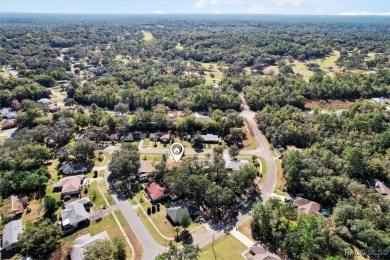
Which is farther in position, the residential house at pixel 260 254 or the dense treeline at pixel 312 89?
the dense treeline at pixel 312 89

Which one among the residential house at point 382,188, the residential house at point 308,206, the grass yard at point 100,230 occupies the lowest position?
the grass yard at point 100,230

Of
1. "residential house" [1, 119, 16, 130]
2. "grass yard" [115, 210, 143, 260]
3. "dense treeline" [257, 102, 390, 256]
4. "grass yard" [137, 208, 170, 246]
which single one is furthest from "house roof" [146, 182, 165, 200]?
"residential house" [1, 119, 16, 130]

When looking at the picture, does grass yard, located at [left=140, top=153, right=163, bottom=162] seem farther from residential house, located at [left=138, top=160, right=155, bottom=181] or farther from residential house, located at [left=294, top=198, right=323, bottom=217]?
Answer: residential house, located at [left=294, top=198, right=323, bottom=217]

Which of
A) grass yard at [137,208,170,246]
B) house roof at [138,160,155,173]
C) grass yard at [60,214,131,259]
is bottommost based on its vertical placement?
grass yard at [60,214,131,259]

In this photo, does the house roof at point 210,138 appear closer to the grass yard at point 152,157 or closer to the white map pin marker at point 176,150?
the white map pin marker at point 176,150

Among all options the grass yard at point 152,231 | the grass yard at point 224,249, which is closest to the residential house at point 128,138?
the grass yard at point 152,231

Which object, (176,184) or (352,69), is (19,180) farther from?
(352,69)
